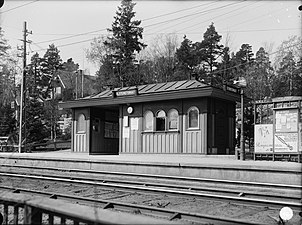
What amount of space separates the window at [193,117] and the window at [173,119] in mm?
702

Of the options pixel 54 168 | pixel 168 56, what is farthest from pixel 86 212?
pixel 168 56

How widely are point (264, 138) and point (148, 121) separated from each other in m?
6.02

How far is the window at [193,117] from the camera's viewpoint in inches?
705

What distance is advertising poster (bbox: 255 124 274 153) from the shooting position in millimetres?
15602

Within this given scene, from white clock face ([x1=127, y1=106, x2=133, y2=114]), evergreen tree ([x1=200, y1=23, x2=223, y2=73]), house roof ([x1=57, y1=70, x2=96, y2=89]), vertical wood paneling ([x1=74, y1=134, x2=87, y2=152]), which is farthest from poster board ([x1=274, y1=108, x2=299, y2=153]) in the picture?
house roof ([x1=57, y1=70, x2=96, y2=89])

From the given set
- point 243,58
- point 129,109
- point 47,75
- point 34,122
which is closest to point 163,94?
point 129,109

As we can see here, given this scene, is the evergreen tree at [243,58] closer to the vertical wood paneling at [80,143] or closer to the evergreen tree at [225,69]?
the evergreen tree at [225,69]

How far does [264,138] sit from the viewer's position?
51.7 feet

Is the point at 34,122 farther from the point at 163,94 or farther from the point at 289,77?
the point at 289,77

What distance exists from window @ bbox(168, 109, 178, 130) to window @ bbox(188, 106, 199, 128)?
0.70 m

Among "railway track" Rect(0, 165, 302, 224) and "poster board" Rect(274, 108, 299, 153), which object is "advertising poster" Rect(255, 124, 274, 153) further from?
"railway track" Rect(0, 165, 302, 224)

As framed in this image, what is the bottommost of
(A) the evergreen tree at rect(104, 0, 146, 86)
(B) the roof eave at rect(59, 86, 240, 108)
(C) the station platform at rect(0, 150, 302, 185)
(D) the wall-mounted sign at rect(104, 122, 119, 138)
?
(C) the station platform at rect(0, 150, 302, 185)

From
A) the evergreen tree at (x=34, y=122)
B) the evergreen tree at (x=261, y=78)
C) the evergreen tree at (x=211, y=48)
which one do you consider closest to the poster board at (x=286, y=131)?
the evergreen tree at (x=261, y=78)

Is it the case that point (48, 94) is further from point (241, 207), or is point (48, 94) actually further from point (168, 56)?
point (241, 207)
